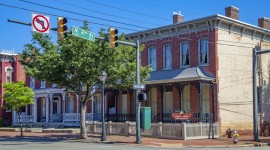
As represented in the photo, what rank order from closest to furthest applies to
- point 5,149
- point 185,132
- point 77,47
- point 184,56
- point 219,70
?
point 5,149 < point 77,47 < point 185,132 < point 219,70 < point 184,56

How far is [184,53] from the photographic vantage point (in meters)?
34.3

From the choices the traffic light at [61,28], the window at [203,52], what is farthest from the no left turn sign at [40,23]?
the window at [203,52]

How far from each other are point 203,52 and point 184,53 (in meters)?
1.96

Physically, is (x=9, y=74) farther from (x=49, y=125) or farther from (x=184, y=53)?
(x=184, y=53)

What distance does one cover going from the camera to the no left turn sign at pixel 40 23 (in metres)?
16.5

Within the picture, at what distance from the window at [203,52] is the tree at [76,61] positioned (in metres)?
7.19

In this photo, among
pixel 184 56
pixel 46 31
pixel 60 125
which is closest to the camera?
pixel 46 31

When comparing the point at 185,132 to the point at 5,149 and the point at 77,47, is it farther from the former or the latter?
the point at 5,149

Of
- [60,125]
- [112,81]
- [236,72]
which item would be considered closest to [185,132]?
[112,81]

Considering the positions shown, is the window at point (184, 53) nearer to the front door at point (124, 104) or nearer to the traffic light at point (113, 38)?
the front door at point (124, 104)

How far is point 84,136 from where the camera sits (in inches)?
1114

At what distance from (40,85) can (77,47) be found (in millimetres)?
25135

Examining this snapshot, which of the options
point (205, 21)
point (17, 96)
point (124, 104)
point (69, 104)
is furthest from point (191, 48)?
point (69, 104)

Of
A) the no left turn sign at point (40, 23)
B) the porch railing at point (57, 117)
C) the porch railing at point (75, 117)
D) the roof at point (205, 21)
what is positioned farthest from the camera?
the porch railing at point (57, 117)
